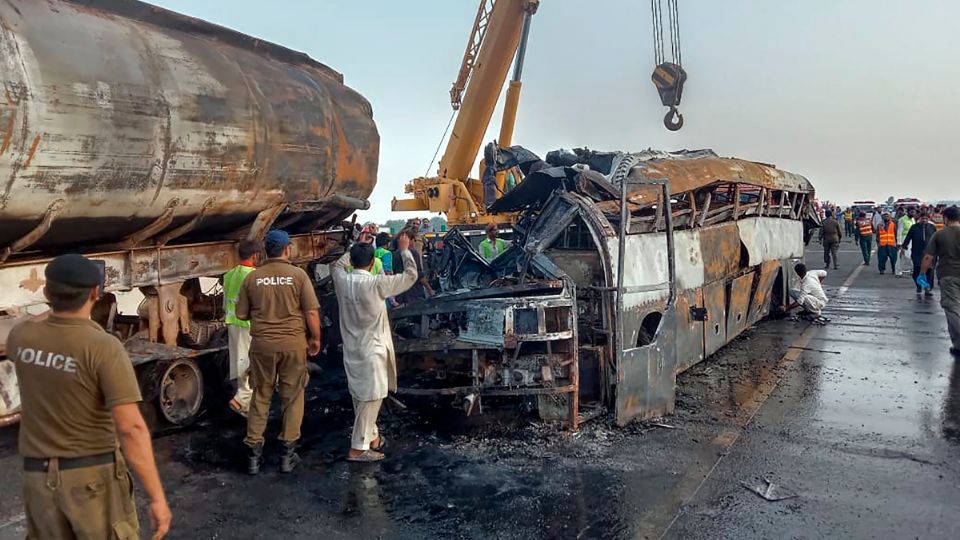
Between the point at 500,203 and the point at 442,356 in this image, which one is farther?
the point at 500,203

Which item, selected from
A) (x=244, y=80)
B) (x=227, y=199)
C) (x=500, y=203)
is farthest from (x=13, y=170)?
(x=500, y=203)

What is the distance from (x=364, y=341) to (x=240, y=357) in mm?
1511

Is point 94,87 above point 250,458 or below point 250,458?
above

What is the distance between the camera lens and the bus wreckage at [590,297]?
16.2ft

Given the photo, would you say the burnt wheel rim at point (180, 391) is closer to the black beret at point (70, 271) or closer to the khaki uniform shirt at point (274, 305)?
the khaki uniform shirt at point (274, 305)

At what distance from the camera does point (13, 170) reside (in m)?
4.07

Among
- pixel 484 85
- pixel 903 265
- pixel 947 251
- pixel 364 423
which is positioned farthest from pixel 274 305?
pixel 903 265

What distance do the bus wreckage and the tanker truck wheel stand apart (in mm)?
1798

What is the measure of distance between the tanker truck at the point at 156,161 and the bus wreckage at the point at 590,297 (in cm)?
184

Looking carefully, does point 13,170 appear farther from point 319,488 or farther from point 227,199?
point 319,488

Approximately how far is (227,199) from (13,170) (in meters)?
1.87

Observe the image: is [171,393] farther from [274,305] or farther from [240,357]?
[274,305]

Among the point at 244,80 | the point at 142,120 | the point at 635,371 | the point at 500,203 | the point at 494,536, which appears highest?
the point at 244,80

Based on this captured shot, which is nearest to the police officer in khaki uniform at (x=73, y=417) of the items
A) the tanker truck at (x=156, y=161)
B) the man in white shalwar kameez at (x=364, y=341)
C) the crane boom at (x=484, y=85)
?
the man in white shalwar kameez at (x=364, y=341)
